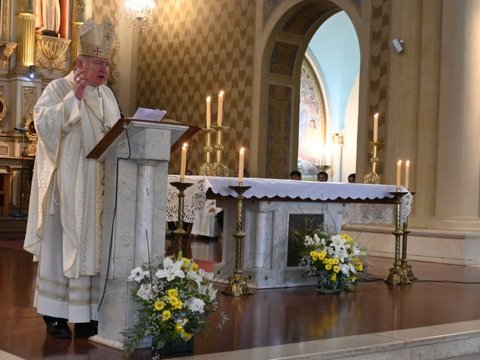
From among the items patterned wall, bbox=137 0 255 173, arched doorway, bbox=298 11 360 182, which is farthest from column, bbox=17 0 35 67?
arched doorway, bbox=298 11 360 182

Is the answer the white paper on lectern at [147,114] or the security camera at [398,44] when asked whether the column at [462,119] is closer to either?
the security camera at [398,44]

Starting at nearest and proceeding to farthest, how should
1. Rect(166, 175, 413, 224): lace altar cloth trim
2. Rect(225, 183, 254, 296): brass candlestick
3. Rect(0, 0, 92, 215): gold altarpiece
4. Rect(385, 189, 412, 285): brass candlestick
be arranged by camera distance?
Rect(225, 183, 254, 296): brass candlestick → Rect(166, 175, 413, 224): lace altar cloth trim → Rect(385, 189, 412, 285): brass candlestick → Rect(0, 0, 92, 215): gold altarpiece

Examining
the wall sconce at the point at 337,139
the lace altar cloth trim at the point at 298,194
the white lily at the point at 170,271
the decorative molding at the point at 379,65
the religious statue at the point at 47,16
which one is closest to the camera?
the white lily at the point at 170,271

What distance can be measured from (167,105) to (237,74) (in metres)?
2.17

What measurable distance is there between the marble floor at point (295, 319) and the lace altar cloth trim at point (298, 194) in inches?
25.4

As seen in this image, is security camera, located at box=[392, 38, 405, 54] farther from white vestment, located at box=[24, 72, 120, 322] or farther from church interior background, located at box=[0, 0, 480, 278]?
white vestment, located at box=[24, 72, 120, 322]

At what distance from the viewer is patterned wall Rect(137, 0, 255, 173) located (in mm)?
13406

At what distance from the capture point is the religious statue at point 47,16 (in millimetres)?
14297

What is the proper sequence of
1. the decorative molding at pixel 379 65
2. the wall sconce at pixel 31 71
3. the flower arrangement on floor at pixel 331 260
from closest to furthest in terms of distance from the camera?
1. the flower arrangement on floor at pixel 331 260
2. the decorative molding at pixel 379 65
3. the wall sconce at pixel 31 71

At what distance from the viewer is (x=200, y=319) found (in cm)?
389

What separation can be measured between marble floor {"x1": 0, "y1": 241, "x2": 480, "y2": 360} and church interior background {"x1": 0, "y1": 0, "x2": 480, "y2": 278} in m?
2.53

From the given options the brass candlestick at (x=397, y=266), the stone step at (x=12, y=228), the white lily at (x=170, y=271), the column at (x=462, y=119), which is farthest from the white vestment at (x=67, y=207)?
the stone step at (x=12, y=228)

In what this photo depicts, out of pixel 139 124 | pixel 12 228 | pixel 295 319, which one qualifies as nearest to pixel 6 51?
pixel 12 228

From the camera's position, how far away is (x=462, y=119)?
9688 mm
